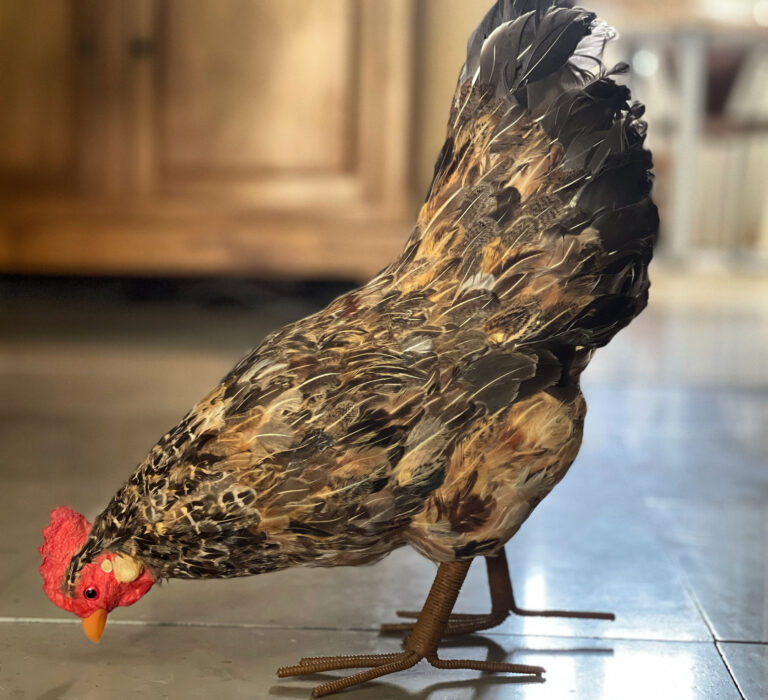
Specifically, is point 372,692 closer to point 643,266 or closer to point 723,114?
point 643,266

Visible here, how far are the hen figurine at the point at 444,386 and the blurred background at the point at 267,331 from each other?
0.17 meters

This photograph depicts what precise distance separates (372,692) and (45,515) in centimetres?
84

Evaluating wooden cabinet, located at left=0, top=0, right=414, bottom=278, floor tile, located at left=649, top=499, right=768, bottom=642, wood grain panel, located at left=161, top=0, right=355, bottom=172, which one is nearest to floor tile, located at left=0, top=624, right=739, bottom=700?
floor tile, located at left=649, top=499, right=768, bottom=642

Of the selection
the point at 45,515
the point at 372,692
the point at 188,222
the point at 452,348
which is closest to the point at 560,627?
the point at 372,692

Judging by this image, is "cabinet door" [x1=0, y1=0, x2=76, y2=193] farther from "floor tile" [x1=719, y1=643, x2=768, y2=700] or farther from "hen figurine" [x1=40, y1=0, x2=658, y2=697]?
"floor tile" [x1=719, y1=643, x2=768, y2=700]

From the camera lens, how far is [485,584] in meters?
1.47

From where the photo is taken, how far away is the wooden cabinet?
3.40 m

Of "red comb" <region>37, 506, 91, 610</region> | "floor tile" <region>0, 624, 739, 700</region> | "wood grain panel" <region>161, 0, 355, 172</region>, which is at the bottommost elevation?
"floor tile" <region>0, 624, 739, 700</region>

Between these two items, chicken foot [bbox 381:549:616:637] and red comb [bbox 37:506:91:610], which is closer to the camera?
red comb [bbox 37:506:91:610]

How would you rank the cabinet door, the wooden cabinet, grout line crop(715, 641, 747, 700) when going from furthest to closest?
the cabinet door
the wooden cabinet
grout line crop(715, 641, 747, 700)

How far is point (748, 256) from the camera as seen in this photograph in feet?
23.8

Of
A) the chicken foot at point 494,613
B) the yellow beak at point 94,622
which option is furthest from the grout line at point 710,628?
the yellow beak at point 94,622

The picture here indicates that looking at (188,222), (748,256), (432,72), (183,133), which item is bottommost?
(748,256)

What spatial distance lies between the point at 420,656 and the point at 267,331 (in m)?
2.53
